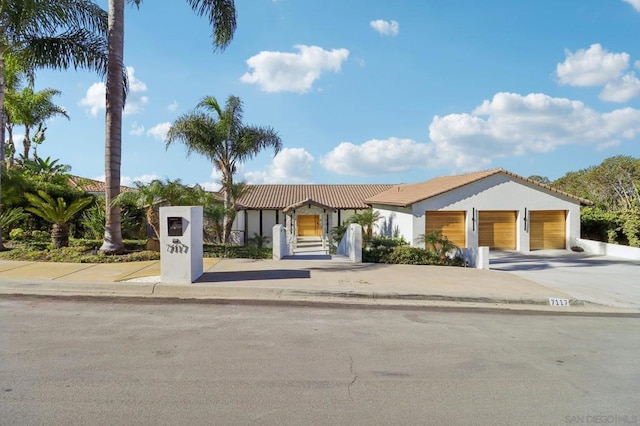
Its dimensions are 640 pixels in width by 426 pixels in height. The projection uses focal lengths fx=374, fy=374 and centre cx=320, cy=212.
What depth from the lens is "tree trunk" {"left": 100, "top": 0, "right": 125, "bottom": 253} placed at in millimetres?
11156

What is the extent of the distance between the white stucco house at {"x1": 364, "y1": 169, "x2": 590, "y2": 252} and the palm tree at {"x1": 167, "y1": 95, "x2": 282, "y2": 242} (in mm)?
8174

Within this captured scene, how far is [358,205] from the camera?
29.5m

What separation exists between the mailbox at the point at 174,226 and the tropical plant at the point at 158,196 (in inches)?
159

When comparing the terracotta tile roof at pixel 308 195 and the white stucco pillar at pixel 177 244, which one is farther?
the terracotta tile roof at pixel 308 195

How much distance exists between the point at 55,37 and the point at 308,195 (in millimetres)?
21504

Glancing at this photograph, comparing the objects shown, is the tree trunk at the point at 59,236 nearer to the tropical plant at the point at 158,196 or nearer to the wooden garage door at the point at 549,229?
the tropical plant at the point at 158,196

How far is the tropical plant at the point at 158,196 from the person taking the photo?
39.5 ft

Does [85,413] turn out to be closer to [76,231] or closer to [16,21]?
[16,21]

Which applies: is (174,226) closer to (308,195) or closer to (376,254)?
(376,254)

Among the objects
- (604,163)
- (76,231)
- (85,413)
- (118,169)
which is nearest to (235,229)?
(76,231)

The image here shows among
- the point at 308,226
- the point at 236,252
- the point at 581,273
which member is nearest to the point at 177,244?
the point at 236,252

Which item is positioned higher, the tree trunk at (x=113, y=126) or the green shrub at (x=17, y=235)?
the tree trunk at (x=113, y=126)

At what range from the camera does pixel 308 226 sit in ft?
96.8

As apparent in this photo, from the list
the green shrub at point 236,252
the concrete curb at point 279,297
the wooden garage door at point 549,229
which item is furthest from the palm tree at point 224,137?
the wooden garage door at point 549,229
